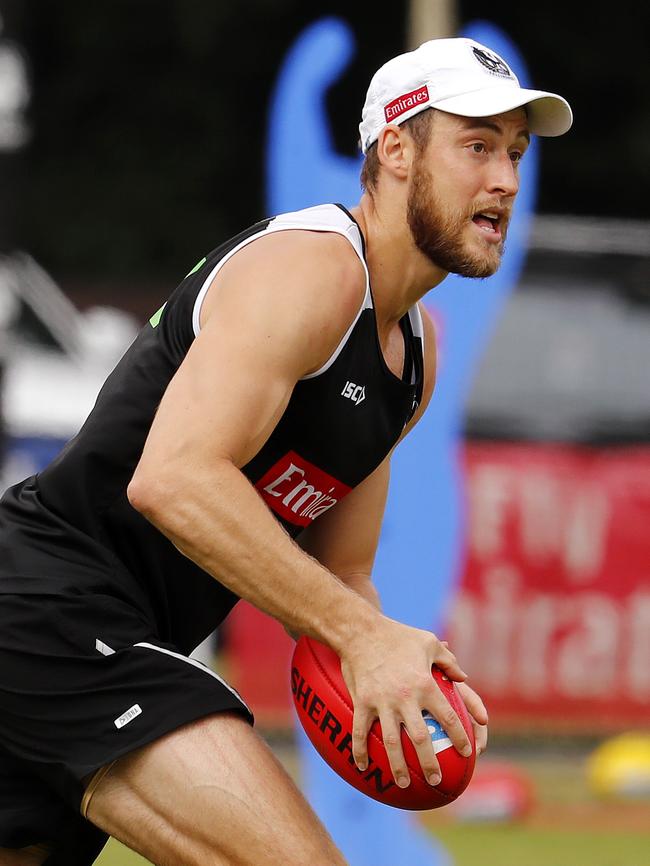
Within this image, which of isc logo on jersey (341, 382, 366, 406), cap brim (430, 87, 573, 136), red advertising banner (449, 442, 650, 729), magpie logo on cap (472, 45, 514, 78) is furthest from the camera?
red advertising banner (449, 442, 650, 729)

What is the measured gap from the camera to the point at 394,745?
10.3 feet

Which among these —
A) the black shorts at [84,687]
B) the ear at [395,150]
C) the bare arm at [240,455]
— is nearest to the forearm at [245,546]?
the bare arm at [240,455]

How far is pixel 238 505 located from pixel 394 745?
550mm

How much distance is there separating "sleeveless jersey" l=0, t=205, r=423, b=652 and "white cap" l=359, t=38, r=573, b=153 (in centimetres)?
29

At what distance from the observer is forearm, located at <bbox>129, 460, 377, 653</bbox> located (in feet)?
10.3

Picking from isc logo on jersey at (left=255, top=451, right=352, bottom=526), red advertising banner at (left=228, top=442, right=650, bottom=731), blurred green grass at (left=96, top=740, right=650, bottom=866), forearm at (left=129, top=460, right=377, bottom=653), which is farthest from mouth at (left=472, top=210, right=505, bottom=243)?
red advertising banner at (left=228, top=442, right=650, bottom=731)

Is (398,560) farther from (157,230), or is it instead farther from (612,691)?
(157,230)

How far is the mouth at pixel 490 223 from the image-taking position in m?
3.60

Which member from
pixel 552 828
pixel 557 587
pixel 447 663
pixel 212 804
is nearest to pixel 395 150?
pixel 447 663

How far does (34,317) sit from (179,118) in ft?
26.4

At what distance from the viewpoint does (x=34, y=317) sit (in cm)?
1015

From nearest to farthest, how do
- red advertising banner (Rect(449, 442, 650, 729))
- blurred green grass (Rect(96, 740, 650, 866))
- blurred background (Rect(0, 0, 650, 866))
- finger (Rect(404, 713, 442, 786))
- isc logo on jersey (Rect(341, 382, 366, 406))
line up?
finger (Rect(404, 713, 442, 786)) → isc logo on jersey (Rect(341, 382, 366, 406)) → blurred green grass (Rect(96, 740, 650, 866)) → blurred background (Rect(0, 0, 650, 866)) → red advertising banner (Rect(449, 442, 650, 729))

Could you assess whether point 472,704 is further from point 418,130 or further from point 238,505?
point 418,130

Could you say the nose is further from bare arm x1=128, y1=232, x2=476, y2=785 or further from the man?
bare arm x1=128, y1=232, x2=476, y2=785
